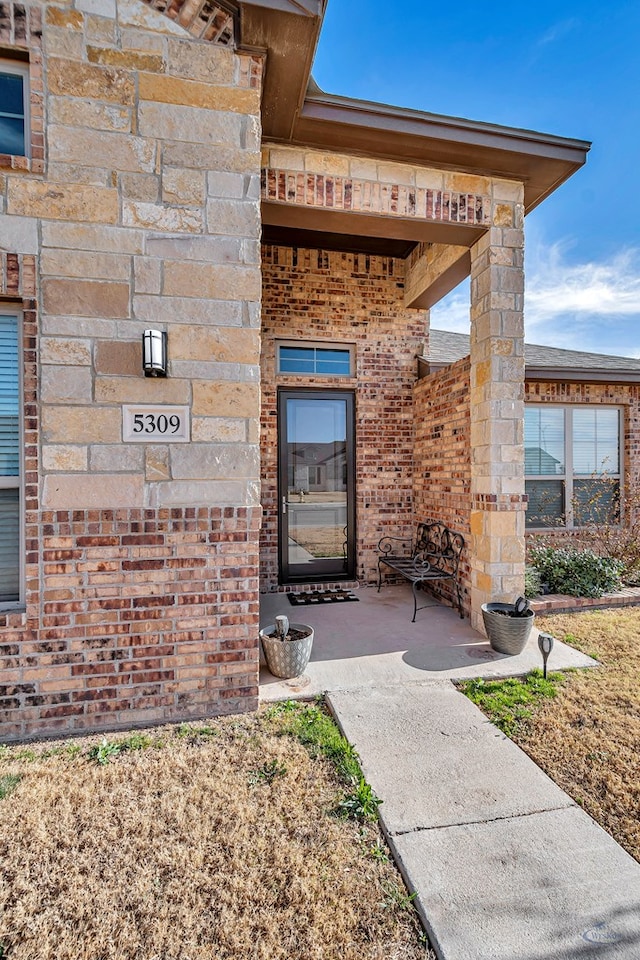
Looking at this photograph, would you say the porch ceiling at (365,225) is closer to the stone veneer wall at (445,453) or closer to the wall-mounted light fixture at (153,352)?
the stone veneer wall at (445,453)

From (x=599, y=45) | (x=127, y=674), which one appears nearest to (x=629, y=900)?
(x=127, y=674)

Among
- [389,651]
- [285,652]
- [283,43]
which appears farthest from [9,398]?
[389,651]

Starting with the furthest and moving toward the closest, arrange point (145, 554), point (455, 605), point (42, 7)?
point (455, 605) → point (145, 554) → point (42, 7)

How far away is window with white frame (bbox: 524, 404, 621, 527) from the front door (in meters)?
2.80

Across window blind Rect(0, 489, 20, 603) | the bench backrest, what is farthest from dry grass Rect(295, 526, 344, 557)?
window blind Rect(0, 489, 20, 603)

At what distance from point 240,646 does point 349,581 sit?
2.84m

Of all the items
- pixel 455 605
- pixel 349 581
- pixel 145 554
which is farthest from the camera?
pixel 349 581

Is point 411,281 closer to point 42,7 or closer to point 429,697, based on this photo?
point 42,7

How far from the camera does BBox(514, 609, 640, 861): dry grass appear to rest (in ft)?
6.72

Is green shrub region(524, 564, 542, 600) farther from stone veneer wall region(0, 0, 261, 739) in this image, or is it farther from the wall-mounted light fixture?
the wall-mounted light fixture

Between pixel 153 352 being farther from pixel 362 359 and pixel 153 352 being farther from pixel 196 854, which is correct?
pixel 362 359

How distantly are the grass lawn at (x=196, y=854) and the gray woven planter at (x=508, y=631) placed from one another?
1784 millimetres

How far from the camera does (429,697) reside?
2996 millimetres

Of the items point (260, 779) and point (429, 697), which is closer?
point (260, 779)
